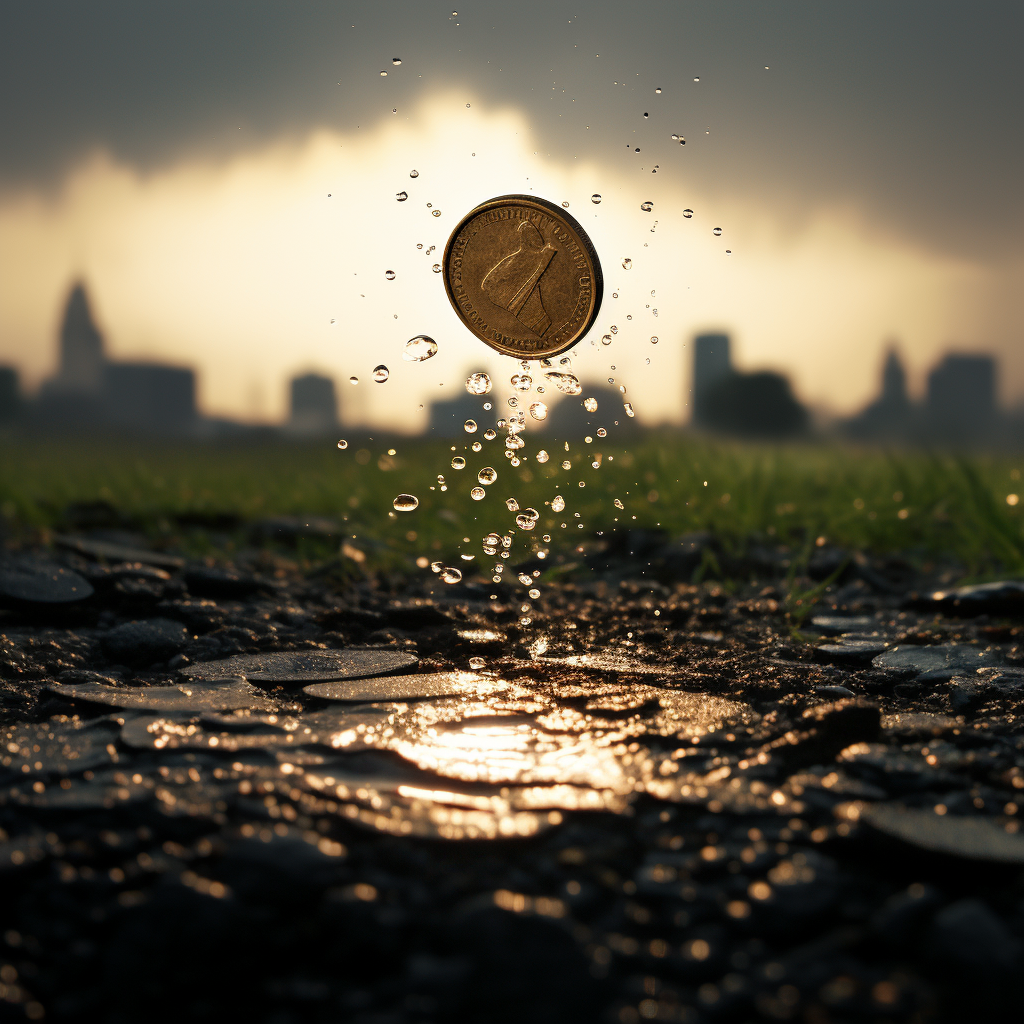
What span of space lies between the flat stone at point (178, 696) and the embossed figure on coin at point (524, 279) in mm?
1770

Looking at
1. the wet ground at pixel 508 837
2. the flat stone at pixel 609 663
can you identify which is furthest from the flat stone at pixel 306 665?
the flat stone at pixel 609 663

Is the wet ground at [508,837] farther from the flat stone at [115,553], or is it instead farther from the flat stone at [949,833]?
the flat stone at [115,553]

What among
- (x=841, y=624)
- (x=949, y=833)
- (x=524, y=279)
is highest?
(x=524, y=279)

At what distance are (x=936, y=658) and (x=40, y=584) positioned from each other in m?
2.83

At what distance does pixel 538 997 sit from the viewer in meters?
0.91

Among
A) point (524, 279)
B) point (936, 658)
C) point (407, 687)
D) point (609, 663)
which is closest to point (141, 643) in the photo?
point (407, 687)

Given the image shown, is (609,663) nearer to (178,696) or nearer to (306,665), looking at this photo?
(306,665)

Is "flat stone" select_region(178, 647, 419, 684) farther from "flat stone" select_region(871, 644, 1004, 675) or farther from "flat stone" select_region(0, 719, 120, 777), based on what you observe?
"flat stone" select_region(871, 644, 1004, 675)

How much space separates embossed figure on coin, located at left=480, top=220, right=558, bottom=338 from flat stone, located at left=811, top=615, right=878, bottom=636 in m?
1.46

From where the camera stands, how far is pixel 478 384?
3.36 meters

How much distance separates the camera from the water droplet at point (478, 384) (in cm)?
333

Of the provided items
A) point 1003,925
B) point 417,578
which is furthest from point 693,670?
point 417,578

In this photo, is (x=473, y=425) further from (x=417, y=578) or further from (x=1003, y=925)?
(x=1003, y=925)

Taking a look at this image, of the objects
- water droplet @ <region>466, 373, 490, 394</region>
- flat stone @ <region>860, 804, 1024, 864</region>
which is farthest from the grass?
flat stone @ <region>860, 804, 1024, 864</region>
